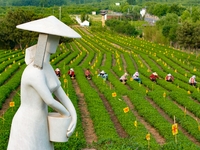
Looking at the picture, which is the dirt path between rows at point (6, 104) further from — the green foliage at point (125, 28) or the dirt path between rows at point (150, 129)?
the green foliage at point (125, 28)

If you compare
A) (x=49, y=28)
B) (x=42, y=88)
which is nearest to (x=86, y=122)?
(x=42, y=88)

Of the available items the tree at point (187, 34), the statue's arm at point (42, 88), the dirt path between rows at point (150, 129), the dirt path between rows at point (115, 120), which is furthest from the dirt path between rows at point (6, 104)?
the tree at point (187, 34)

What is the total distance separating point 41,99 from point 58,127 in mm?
556

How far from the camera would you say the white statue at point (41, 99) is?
236 inches

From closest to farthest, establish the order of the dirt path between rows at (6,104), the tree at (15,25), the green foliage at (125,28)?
the dirt path between rows at (6,104) → the tree at (15,25) → the green foliage at (125,28)

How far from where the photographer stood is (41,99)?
20.4ft

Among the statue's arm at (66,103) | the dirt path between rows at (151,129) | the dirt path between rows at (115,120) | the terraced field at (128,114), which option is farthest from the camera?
the dirt path between rows at (115,120)

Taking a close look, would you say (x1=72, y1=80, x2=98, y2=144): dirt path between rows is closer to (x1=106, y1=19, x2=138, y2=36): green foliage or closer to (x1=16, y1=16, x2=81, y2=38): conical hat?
(x1=16, y1=16, x2=81, y2=38): conical hat

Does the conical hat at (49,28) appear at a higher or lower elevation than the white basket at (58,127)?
higher

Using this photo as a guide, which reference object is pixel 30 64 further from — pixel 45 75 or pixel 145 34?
pixel 145 34

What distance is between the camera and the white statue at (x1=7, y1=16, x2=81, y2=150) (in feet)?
19.6

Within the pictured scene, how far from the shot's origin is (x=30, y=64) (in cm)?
617

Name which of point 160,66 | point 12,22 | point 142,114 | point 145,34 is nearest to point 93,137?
point 142,114

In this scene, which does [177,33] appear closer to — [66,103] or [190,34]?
[190,34]
